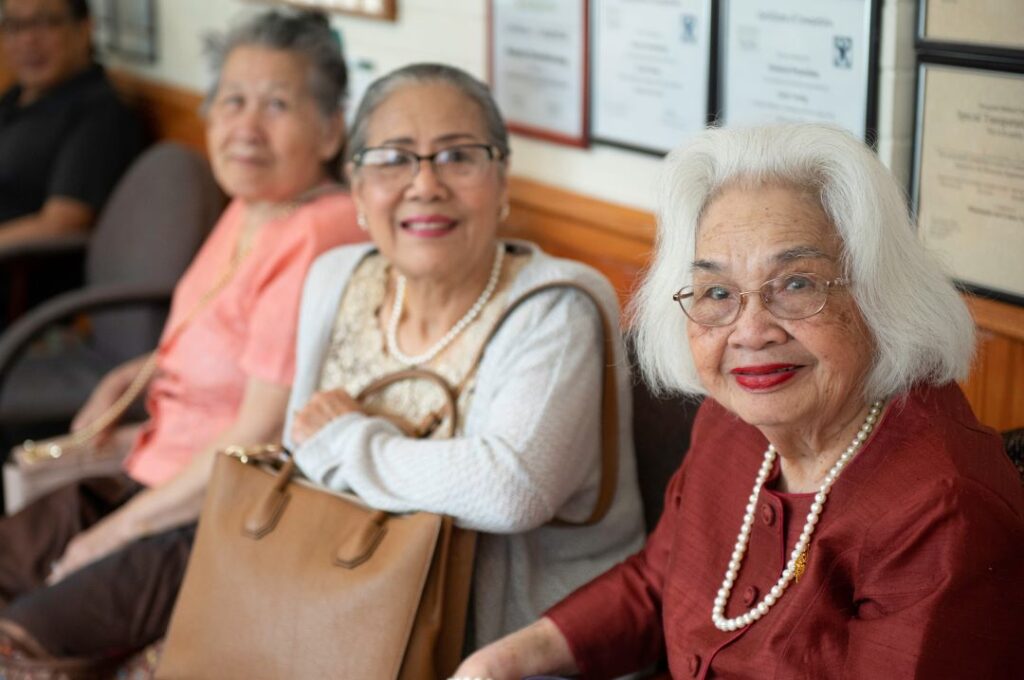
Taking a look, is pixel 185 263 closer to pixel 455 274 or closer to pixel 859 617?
pixel 455 274

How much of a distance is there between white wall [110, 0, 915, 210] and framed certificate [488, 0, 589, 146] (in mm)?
48

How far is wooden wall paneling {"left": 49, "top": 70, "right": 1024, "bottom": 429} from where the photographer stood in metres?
2.00

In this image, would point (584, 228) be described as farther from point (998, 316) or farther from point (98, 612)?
point (98, 612)

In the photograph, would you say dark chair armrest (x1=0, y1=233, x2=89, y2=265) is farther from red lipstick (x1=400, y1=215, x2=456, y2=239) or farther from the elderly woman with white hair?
the elderly woman with white hair

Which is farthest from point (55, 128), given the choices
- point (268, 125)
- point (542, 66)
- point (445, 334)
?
point (445, 334)

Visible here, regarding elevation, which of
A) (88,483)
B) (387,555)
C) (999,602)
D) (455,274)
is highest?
(455,274)

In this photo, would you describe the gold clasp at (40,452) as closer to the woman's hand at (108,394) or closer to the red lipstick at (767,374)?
the woman's hand at (108,394)

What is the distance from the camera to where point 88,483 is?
2924 mm

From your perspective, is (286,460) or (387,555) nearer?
(387,555)

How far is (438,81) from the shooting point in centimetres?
231

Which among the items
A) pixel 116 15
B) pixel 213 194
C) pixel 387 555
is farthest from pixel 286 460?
pixel 116 15

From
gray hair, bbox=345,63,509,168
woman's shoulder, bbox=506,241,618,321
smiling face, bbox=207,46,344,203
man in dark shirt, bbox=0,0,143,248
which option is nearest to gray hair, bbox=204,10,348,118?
smiling face, bbox=207,46,344,203

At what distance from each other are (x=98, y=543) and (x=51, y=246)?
63.2 inches

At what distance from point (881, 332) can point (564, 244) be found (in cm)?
136
